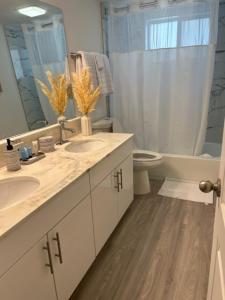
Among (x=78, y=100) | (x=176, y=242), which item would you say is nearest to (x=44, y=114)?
(x=78, y=100)

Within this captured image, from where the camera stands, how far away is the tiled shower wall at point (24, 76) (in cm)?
147

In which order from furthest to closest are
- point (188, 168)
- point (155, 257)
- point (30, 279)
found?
point (188, 168) → point (155, 257) → point (30, 279)

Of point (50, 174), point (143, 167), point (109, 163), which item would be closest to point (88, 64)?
point (109, 163)

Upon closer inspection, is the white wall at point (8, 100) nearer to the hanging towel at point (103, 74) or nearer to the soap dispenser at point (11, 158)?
the soap dispenser at point (11, 158)

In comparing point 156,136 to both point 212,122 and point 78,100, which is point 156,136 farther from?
point 78,100

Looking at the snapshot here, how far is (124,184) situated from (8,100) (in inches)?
45.4

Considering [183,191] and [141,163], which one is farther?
[183,191]

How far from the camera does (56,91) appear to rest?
5.79 feet

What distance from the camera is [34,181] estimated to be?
1251mm

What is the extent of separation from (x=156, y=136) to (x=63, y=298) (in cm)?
216

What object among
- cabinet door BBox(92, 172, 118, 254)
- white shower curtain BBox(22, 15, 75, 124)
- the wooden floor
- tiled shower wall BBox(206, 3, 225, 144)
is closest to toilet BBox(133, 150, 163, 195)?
the wooden floor

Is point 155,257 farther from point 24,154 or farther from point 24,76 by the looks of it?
point 24,76

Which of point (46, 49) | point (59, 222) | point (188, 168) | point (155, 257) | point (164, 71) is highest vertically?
point (46, 49)

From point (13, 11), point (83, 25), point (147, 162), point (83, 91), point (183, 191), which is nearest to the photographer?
point (13, 11)
